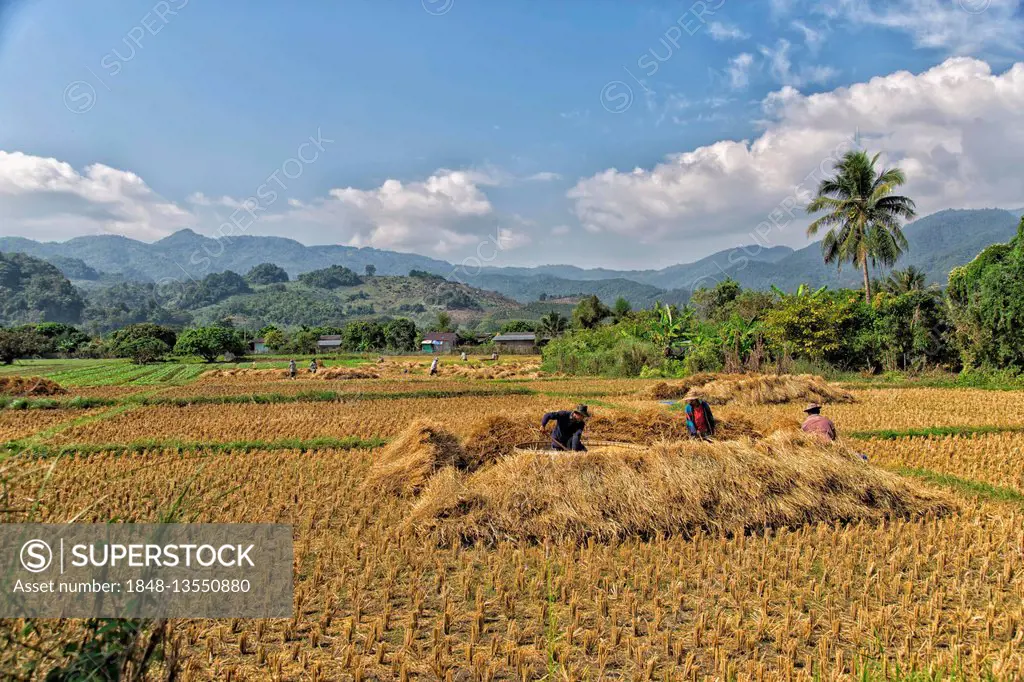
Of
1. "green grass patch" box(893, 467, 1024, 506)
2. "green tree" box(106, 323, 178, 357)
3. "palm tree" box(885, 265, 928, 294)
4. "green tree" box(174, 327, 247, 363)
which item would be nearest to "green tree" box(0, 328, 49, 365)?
"green tree" box(106, 323, 178, 357)

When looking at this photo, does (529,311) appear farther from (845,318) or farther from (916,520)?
(916,520)

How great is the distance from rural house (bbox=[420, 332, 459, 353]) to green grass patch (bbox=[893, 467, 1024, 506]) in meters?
65.2

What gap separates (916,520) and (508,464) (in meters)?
4.83

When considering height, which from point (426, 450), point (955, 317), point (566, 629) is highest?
point (955, 317)

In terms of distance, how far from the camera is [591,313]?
60312mm

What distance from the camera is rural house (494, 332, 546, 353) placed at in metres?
66.6

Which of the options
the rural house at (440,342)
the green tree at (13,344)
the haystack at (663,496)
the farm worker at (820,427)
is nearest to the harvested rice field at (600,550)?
the haystack at (663,496)

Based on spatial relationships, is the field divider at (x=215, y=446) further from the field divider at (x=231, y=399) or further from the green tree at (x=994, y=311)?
the green tree at (x=994, y=311)

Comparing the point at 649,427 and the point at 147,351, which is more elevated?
the point at 147,351

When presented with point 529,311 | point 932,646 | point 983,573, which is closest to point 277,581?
point 932,646

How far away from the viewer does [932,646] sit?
13.0 feet

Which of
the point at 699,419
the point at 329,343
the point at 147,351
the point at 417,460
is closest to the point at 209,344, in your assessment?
the point at 147,351

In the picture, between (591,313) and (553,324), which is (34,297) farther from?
(591,313)

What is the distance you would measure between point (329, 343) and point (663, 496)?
75.2 meters
